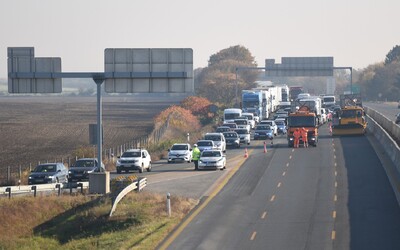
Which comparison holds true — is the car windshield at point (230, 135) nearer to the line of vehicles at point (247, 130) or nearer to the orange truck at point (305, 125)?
the line of vehicles at point (247, 130)

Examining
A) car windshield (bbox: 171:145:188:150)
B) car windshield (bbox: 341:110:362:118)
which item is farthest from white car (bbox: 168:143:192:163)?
car windshield (bbox: 341:110:362:118)

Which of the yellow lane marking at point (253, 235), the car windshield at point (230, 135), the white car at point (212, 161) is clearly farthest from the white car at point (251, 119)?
the yellow lane marking at point (253, 235)

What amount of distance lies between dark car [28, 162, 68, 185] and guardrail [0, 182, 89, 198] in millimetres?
1435

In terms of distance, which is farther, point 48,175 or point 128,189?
point 48,175

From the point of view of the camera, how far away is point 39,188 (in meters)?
46.7

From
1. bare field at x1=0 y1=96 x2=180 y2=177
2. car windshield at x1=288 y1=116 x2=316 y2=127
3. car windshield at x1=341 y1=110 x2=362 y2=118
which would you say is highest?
car windshield at x1=341 y1=110 x2=362 y2=118

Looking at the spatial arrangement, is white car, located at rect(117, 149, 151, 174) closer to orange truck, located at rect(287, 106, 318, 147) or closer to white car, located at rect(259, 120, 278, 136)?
orange truck, located at rect(287, 106, 318, 147)

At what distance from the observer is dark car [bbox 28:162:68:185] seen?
50.4 metres

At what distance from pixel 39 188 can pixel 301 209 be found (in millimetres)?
12714

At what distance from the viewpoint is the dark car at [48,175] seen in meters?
50.4

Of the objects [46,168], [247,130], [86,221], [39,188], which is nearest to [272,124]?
[247,130]

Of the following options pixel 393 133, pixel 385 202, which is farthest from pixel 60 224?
pixel 393 133

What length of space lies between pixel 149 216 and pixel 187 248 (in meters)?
6.45

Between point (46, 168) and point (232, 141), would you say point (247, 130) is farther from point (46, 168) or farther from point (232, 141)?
point (46, 168)
